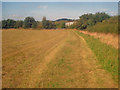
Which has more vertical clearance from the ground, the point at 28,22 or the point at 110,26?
the point at 28,22

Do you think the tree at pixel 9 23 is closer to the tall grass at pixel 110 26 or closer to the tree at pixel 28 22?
the tree at pixel 28 22

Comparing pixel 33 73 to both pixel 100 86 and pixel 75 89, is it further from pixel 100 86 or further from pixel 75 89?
pixel 100 86

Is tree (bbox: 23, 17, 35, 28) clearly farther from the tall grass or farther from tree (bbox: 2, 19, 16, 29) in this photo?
the tall grass

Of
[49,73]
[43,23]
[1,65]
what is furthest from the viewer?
[43,23]

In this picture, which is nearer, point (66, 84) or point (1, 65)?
point (66, 84)

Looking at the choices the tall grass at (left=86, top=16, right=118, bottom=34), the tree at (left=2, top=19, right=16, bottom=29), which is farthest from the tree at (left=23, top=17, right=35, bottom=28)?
the tall grass at (left=86, top=16, right=118, bottom=34)

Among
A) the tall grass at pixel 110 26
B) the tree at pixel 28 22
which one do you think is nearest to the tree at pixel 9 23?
the tree at pixel 28 22

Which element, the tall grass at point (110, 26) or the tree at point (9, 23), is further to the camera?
the tree at point (9, 23)

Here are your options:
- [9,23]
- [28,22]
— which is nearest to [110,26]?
[9,23]

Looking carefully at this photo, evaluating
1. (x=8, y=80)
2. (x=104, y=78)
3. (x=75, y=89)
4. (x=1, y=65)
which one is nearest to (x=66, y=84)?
(x=75, y=89)

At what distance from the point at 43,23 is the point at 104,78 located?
11213 cm

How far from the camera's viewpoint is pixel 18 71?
5559 millimetres

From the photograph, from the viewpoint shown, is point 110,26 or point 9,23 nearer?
point 110,26

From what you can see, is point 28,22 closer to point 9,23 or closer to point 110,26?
point 9,23
